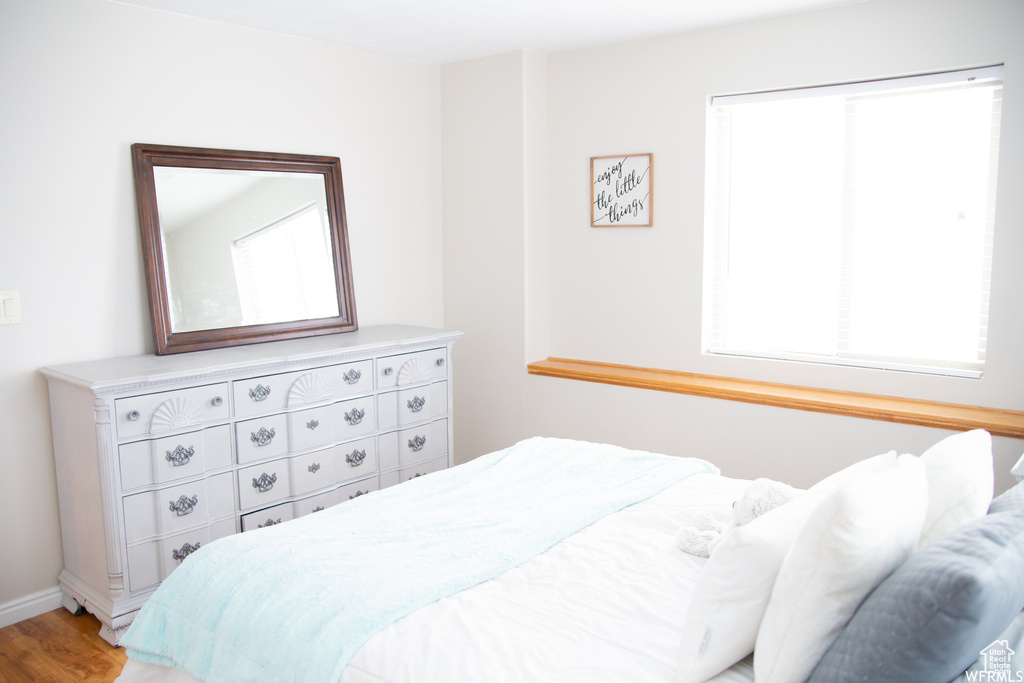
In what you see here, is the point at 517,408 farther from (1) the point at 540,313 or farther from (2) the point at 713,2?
(2) the point at 713,2

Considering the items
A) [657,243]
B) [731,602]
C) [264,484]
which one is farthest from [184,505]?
[657,243]

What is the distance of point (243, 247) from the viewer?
3.42 m

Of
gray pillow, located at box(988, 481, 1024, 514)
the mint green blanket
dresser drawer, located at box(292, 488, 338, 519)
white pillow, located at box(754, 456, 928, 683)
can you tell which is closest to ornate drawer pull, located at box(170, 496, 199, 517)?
dresser drawer, located at box(292, 488, 338, 519)

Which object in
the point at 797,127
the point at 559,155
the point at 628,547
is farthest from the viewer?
the point at 559,155

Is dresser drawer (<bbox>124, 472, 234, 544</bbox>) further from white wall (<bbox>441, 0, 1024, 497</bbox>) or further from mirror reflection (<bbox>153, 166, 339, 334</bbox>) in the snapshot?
white wall (<bbox>441, 0, 1024, 497</bbox>)

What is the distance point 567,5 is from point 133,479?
100 inches

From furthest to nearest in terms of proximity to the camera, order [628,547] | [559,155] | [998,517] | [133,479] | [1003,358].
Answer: [559,155] < [1003,358] < [133,479] < [628,547] < [998,517]

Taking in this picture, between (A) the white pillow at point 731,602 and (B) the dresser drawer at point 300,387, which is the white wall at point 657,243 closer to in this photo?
(B) the dresser drawer at point 300,387

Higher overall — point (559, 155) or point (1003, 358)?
point (559, 155)

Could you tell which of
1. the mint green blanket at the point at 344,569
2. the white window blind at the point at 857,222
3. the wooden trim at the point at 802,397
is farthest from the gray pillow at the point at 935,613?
the white window blind at the point at 857,222

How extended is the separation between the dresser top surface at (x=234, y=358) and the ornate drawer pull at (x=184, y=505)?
1.52 ft

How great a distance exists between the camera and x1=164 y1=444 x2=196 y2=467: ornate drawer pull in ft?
9.03

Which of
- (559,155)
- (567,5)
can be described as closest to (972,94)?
(567,5)

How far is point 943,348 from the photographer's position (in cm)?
318
